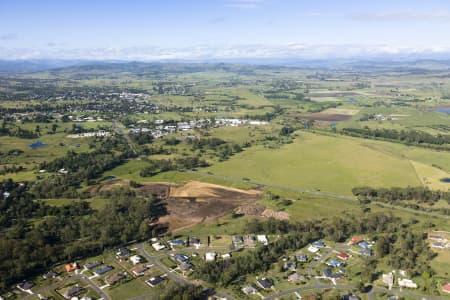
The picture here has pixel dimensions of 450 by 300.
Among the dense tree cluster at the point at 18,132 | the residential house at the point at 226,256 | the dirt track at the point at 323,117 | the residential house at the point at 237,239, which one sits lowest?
the residential house at the point at 226,256

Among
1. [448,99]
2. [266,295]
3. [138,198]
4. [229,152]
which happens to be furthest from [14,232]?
[448,99]

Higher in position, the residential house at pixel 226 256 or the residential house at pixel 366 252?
the residential house at pixel 226 256

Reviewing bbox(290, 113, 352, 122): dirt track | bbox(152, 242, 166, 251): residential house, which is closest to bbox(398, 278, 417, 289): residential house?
bbox(152, 242, 166, 251): residential house

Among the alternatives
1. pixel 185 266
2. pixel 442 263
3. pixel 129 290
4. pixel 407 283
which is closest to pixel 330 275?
pixel 407 283

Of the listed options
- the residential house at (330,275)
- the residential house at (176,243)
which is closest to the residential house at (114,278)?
the residential house at (176,243)

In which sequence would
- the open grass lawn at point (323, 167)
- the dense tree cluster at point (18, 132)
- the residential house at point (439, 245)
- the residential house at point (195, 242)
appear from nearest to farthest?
the residential house at point (439, 245) → the residential house at point (195, 242) → the open grass lawn at point (323, 167) → the dense tree cluster at point (18, 132)

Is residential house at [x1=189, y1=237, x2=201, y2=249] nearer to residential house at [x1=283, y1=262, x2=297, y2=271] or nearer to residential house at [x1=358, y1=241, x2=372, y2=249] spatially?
residential house at [x1=283, y1=262, x2=297, y2=271]

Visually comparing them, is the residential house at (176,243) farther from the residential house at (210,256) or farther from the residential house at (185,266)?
the residential house at (185,266)
